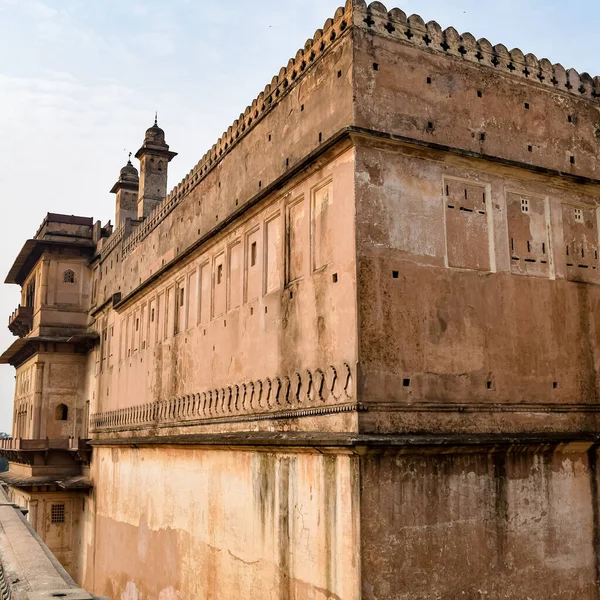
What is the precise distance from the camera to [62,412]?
17.2 metres

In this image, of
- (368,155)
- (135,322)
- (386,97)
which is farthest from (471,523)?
(135,322)

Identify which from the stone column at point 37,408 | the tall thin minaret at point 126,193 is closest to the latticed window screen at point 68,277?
the tall thin minaret at point 126,193

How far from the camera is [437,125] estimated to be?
21.6 feet

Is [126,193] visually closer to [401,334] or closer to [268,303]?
[268,303]

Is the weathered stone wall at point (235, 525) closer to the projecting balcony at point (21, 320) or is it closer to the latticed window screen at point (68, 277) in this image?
the latticed window screen at point (68, 277)

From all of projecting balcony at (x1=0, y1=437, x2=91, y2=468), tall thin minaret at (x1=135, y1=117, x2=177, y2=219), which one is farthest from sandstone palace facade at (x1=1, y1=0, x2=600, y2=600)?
projecting balcony at (x1=0, y1=437, x2=91, y2=468)

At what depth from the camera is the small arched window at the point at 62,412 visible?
17125mm

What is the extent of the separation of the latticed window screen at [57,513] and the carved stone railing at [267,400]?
255 inches

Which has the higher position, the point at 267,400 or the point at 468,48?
the point at 468,48

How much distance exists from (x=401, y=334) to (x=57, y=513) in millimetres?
12757

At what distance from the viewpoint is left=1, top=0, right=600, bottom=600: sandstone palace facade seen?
18.9 feet

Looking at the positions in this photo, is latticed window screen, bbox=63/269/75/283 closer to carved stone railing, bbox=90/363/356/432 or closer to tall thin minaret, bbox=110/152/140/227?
tall thin minaret, bbox=110/152/140/227

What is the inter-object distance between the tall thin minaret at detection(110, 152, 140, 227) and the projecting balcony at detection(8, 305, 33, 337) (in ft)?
12.7

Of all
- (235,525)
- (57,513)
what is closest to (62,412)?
(57,513)
